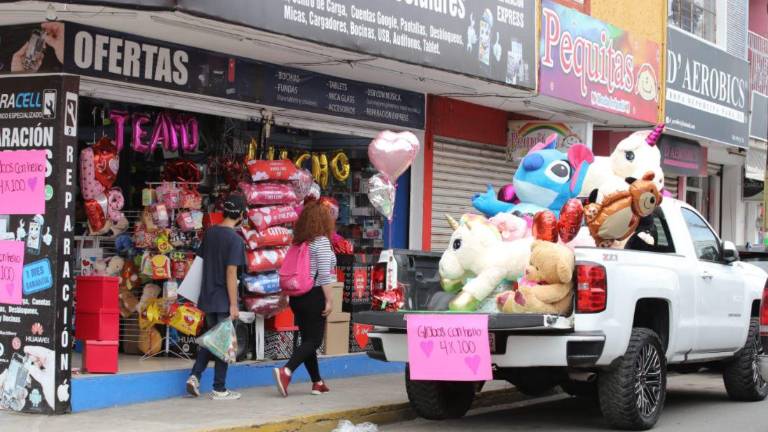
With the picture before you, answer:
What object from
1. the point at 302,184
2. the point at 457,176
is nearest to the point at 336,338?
the point at 302,184

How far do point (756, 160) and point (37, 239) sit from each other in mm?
16077

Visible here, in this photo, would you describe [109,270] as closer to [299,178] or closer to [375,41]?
[299,178]

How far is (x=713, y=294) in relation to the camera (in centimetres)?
1052

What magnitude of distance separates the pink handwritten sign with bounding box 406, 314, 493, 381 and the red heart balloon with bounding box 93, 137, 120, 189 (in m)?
3.17

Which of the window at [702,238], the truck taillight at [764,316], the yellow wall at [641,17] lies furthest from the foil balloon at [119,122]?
the yellow wall at [641,17]

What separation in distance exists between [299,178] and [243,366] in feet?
6.51

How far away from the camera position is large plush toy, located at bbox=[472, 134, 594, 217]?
34.4ft

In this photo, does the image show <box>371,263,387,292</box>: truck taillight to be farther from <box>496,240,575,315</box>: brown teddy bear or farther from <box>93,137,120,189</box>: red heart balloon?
<box>93,137,120,189</box>: red heart balloon

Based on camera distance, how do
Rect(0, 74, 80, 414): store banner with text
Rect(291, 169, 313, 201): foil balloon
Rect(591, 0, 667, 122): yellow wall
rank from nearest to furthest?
Rect(0, 74, 80, 414): store banner with text, Rect(291, 169, 313, 201): foil balloon, Rect(591, 0, 667, 122): yellow wall

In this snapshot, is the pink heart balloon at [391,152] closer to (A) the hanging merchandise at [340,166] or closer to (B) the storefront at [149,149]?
(B) the storefront at [149,149]

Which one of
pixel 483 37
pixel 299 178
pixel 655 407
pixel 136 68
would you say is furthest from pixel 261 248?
pixel 655 407

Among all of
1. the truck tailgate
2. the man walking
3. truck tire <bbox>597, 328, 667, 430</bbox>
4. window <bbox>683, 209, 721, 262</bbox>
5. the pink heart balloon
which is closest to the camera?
the truck tailgate

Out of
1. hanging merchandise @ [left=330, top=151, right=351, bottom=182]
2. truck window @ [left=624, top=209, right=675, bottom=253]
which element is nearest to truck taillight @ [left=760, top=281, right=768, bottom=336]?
truck window @ [left=624, top=209, right=675, bottom=253]

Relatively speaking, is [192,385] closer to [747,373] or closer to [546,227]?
[546,227]
